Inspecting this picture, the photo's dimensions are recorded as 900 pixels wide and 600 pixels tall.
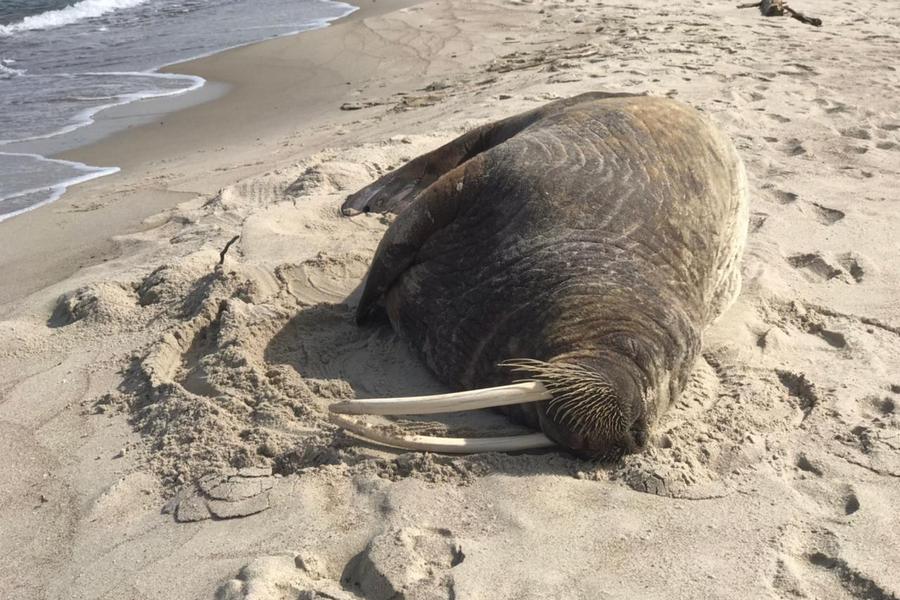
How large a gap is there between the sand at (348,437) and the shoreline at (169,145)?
5 cm

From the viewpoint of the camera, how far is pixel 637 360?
130 inches

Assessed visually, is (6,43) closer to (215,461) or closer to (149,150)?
(149,150)

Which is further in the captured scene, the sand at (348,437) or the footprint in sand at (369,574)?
the sand at (348,437)

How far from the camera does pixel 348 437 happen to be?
11.8 feet

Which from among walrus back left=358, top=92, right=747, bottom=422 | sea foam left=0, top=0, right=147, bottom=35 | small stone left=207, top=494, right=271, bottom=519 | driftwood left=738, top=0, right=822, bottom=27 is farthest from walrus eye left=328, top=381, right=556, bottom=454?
sea foam left=0, top=0, right=147, bottom=35

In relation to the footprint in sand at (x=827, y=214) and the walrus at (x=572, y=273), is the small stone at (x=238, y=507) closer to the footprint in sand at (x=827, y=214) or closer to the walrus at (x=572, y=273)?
the walrus at (x=572, y=273)

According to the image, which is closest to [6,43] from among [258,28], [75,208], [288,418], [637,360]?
[258,28]

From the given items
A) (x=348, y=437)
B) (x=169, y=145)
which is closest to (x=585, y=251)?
(x=348, y=437)

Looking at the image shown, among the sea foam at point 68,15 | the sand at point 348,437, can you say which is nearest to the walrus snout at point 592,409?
the sand at point 348,437

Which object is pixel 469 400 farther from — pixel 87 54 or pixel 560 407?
pixel 87 54

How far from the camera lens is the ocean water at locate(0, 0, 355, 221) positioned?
829 centimetres

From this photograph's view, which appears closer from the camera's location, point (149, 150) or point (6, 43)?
point (149, 150)

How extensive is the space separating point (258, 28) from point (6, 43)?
4.20m

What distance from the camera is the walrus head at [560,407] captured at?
3160mm
